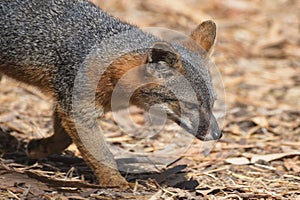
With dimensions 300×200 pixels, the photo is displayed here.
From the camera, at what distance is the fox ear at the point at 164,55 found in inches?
230

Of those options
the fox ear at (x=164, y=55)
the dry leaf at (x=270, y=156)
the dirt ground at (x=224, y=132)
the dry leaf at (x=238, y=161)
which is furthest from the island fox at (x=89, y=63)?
the dry leaf at (x=270, y=156)

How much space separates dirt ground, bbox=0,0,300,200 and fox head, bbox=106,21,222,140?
0.73 meters

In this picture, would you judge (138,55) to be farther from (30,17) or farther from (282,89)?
(282,89)

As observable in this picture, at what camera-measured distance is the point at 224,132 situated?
819cm

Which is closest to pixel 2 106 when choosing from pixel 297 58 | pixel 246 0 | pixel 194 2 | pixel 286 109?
pixel 286 109

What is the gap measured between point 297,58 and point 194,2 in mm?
3359

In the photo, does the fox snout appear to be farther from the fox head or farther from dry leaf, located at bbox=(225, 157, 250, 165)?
dry leaf, located at bbox=(225, 157, 250, 165)

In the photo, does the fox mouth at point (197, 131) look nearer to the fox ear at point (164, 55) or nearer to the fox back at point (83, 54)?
the fox back at point (83, 54)

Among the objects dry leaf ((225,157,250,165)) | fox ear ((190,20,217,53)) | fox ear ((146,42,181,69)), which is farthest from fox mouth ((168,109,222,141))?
dry leaf ((225,157,250,165))

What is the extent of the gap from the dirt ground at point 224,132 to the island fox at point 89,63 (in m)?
0.43

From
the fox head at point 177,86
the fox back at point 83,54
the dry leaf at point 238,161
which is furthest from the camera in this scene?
the dry leaf at point 238,161

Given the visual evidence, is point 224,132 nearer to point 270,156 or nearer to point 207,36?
point 270,156

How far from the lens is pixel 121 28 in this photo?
6562 mm

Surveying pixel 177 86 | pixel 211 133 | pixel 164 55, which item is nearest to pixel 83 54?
pixel 164 55
